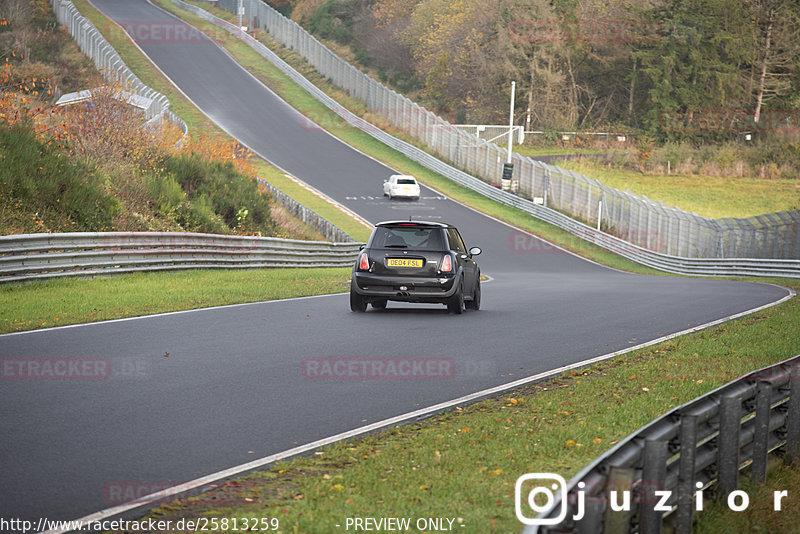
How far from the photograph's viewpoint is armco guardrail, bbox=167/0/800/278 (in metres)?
37.4

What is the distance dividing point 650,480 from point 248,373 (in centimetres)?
599

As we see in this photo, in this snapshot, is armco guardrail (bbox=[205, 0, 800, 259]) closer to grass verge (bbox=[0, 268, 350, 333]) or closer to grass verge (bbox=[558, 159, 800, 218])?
grass verge (bbox=[558, 159, 800, 218])

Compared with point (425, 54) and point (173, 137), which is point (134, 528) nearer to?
point (173, 137)

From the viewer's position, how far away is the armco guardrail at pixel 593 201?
38594 millimetres

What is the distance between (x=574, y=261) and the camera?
4256 centimetres

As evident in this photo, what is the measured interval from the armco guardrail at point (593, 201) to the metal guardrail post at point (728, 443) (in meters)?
32.4

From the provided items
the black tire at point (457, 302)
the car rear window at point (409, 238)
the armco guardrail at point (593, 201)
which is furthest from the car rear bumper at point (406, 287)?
the armco guardrail at point (593, 201)

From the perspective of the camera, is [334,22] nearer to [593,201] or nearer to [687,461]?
[593,201]

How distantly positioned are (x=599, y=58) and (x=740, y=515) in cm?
8535

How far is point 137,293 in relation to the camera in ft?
59.2

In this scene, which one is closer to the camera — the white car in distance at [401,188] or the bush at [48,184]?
the bush at [48,184]

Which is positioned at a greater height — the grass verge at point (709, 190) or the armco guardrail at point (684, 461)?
the armco guardrail at point (684, 461)

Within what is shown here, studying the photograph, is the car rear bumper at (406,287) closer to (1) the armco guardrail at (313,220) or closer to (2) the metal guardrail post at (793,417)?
(2) the metal guardrail post at (793,417)

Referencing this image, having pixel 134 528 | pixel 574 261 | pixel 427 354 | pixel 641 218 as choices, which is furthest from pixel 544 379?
pixel 641 218
